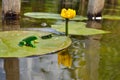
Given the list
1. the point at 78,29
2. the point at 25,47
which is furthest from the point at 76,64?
the point at 78,29

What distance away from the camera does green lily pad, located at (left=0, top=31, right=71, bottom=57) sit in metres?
5.24

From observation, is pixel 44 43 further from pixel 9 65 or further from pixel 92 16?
pixel 92 16

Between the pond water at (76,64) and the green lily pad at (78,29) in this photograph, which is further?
the green lily pad at (78,29)

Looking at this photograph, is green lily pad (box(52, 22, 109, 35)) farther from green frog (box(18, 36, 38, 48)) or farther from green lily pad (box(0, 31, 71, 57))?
green frog (box(18, 36, 38, 48))

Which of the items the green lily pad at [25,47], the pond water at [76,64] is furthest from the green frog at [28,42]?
the pond water at [76,64]

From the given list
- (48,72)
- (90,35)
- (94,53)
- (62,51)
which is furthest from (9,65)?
(90,35)

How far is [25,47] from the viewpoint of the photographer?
556 cm

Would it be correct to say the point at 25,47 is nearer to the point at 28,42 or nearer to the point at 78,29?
the point at 28,42

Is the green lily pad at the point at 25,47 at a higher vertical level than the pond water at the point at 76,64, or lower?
higher

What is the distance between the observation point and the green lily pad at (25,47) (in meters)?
5.24

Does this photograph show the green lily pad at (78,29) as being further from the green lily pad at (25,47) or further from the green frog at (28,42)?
the green frog at (28,42)

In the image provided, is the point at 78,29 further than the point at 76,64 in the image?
Yes

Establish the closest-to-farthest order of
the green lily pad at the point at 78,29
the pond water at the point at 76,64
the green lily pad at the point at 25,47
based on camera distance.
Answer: the pond water at the point at 76,64, the green lily pad at the point at 25,47, the green lily pad at the point at 78,29

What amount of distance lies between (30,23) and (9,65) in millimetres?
3788
